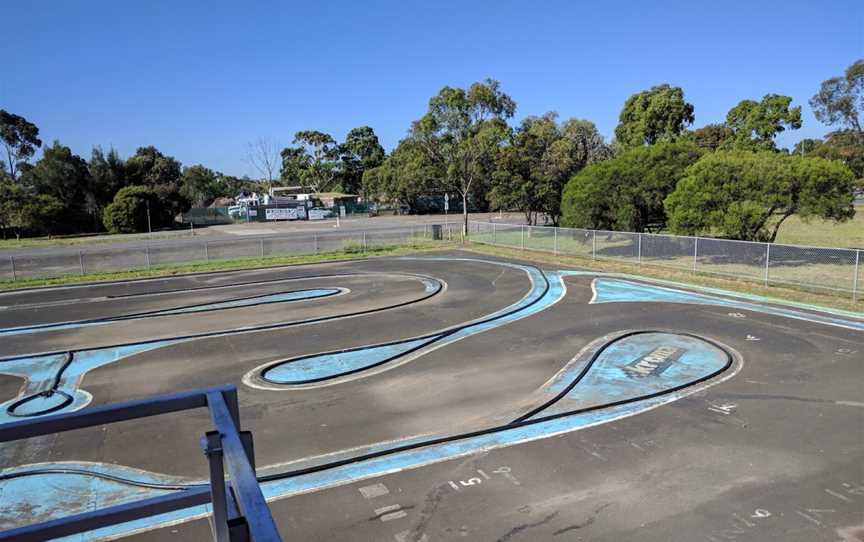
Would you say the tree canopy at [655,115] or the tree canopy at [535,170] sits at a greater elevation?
the tree canopy at [655,115]

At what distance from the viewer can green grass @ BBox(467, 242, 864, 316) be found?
16.2 m

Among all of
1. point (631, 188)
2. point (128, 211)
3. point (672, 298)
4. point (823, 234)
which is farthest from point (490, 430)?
point (128, 211)

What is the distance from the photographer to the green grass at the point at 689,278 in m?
16.2

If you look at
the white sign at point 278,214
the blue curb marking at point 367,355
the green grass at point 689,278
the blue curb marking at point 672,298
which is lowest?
the blue curb marking at point 367,355

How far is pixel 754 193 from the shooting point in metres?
21.8

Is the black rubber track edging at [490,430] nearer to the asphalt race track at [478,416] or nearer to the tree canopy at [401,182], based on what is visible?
the asphalt race track at [478,416]

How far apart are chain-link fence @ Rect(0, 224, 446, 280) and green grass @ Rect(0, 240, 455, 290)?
2.34 ft

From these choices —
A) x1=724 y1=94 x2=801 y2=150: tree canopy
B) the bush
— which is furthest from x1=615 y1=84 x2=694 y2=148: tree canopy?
→ the bush

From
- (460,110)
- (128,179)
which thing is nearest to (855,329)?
(460,110)

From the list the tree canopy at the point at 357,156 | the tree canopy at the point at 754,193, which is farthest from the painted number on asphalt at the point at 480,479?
the tree canopy at the point at 357,156

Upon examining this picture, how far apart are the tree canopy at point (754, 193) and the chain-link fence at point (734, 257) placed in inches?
41.2

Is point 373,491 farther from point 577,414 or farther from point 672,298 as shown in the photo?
point 672,298

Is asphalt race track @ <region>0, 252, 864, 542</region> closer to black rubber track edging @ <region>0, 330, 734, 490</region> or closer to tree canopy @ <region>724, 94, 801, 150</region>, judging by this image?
black rubber track edging @ <region>0, 330, 734, 490</region>

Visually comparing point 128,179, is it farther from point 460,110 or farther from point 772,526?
point 772,526
